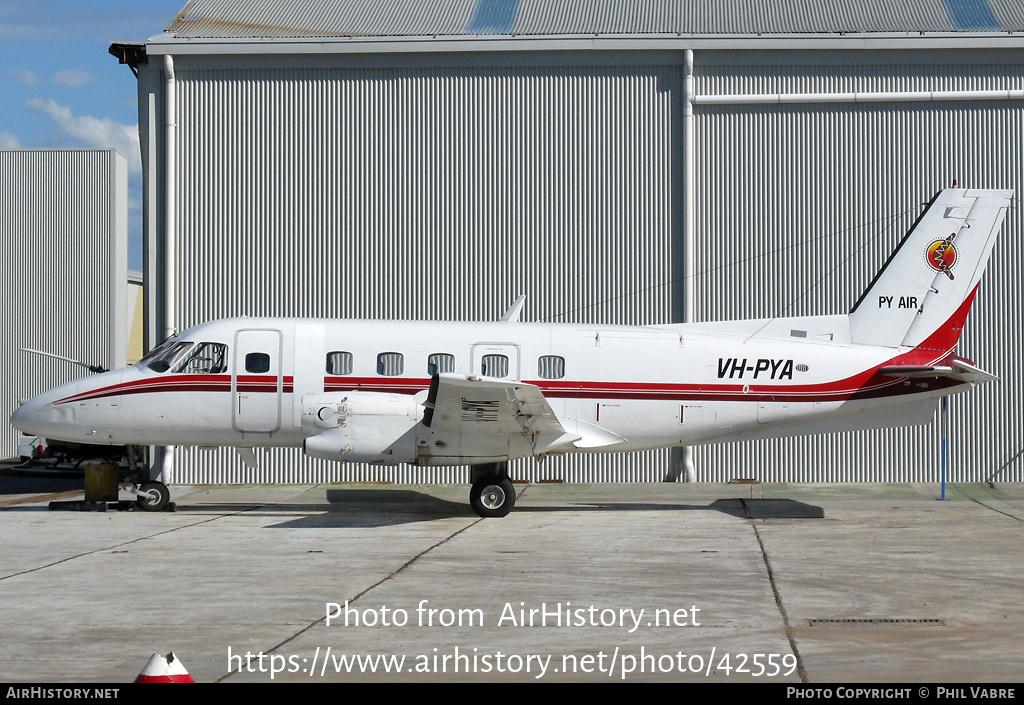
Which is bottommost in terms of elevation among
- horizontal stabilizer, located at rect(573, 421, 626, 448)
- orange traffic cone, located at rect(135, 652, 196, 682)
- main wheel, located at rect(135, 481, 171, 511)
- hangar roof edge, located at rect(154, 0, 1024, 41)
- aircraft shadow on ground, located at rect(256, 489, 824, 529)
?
aircraft shadow on ground, located at rect(256, 489, 824, 529)

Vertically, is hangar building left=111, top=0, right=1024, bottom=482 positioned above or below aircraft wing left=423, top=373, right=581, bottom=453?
above

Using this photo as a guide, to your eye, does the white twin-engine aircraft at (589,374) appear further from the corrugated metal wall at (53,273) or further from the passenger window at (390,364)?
the corrugated metal wall at (53,273)

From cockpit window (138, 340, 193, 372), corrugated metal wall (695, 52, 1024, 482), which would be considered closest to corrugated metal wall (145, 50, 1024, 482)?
corrugated metal wall (695, 52, 1024, 482)

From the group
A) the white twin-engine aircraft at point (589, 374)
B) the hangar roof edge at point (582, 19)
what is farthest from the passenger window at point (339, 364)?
the hangar roof edge at point (582, 19)

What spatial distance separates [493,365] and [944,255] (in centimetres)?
751

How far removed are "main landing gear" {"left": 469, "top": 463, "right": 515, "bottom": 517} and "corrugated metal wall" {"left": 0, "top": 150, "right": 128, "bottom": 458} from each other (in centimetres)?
1454

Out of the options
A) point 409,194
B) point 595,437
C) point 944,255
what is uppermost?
point 409,194

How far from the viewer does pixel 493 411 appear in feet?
47.1

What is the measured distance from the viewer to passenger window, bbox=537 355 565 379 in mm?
15578

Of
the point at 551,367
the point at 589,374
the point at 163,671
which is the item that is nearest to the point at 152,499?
the point at 551,367

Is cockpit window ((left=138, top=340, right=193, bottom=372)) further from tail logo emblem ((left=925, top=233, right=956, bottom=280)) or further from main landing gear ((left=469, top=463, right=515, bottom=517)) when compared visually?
tail logo emblem ((left=925, top=233, right=956, bottom=280))

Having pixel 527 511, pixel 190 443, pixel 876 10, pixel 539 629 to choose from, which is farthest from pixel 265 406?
pixel 876 10

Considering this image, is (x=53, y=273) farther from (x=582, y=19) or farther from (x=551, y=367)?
(x=551, y=367)

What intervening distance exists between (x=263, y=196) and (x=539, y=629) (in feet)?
50.5
